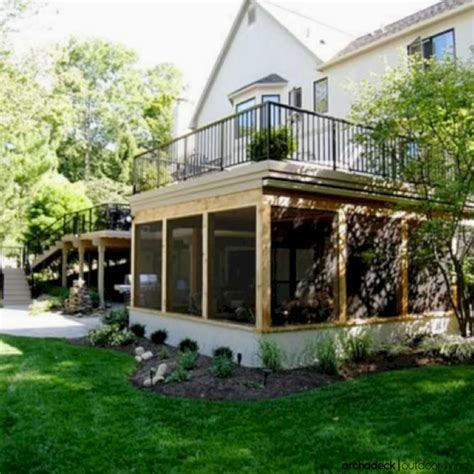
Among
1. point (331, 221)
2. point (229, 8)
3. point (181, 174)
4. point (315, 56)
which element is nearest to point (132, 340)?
point (181, 174)

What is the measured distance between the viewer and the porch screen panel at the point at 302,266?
8.27 m

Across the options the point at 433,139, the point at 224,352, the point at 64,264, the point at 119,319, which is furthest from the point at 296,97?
the point at 64,264

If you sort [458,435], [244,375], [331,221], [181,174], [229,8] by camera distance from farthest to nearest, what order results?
[229,8]
[181,174]
[331,221]
[244,375]
[458,435]

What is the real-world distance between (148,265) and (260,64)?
8.91 metres

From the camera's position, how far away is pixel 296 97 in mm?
15992

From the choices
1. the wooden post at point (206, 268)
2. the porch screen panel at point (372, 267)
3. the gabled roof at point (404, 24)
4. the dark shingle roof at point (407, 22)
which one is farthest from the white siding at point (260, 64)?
the wooden post at point (206, 268)

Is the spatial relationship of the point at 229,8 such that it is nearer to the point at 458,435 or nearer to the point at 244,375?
the point at 244,375

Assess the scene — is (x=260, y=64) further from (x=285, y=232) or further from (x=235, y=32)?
(x=285, y=232)

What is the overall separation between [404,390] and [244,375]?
2.12 m

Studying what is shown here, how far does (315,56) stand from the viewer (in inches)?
605

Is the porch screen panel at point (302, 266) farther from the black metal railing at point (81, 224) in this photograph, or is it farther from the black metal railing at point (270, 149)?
the black metal railing at point (81, 224)

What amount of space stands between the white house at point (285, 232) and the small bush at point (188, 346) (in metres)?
0.16

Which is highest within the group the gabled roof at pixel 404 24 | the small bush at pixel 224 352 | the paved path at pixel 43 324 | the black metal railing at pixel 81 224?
the gabled roof at pixel 404 24

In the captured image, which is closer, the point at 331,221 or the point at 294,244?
the point at 331,221
